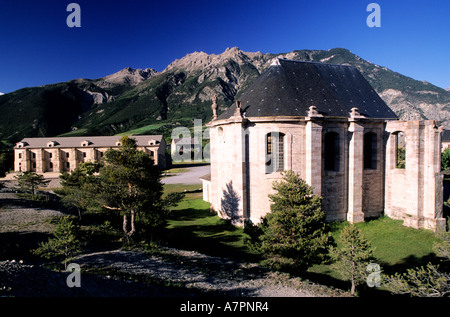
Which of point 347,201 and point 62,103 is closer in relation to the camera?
point 347,201

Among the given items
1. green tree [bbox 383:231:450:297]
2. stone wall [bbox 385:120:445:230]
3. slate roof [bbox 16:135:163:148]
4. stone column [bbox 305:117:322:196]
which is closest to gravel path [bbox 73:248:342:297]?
green tree [bbox 383:231:450:297]

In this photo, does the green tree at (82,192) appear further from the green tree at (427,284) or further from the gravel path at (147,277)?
the green tree at (427,284)

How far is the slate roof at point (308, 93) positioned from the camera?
70.6ft

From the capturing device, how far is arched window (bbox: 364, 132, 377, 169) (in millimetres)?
23500

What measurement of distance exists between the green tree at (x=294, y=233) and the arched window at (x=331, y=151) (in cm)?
940

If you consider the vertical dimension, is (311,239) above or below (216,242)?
above

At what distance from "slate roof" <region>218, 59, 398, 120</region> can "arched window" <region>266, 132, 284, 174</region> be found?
81.6 inches

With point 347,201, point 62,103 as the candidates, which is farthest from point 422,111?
point 62,103

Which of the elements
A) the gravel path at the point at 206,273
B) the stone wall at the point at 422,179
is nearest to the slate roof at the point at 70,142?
the gravel path at the point at 206,273

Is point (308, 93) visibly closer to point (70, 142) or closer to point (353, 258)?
point (353, 258)

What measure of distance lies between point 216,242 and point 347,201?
41.9ft
